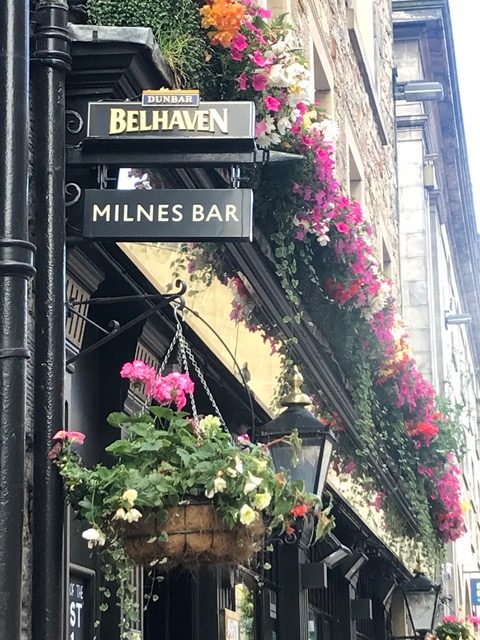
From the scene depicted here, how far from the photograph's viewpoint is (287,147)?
7535 mm

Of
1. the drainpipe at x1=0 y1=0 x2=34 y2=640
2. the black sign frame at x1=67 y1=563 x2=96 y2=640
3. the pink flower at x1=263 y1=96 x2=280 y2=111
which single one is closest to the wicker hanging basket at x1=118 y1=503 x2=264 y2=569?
the drainpipe at x1=0 y1=0 x2=34 y2=640

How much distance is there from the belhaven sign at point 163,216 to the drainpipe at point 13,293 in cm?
40

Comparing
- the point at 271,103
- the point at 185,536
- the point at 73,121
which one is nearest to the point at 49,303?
the point at 73,121

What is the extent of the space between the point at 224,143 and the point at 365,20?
13.2m

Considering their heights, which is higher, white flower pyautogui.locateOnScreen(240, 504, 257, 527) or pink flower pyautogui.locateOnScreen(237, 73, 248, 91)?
pink flower pyautogui.locateOnScreen(237, 73, 248, 91)

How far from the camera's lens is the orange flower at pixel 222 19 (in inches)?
272

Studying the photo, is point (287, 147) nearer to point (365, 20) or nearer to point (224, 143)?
point (224, 143)

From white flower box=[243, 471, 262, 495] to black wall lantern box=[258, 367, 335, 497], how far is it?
2191 millimetres

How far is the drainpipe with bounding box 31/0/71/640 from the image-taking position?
5195 mm

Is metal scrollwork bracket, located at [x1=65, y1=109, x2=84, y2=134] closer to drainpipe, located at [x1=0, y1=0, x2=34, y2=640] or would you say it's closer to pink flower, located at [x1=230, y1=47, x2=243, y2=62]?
drainpipe, located at [x1=0, y1=0, x2=34, y2=640]

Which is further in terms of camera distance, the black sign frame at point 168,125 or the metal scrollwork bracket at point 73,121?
the metal scrollwork bracket at point 73,121

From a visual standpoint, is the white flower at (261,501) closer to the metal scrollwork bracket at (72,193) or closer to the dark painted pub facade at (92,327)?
the dark painted pub facade at (92,327)

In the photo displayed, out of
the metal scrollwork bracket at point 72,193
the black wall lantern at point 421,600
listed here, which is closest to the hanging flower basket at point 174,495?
the metal scrollwork bracket at point 72,193

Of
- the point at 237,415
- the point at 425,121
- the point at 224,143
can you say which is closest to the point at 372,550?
the point at 237,415
